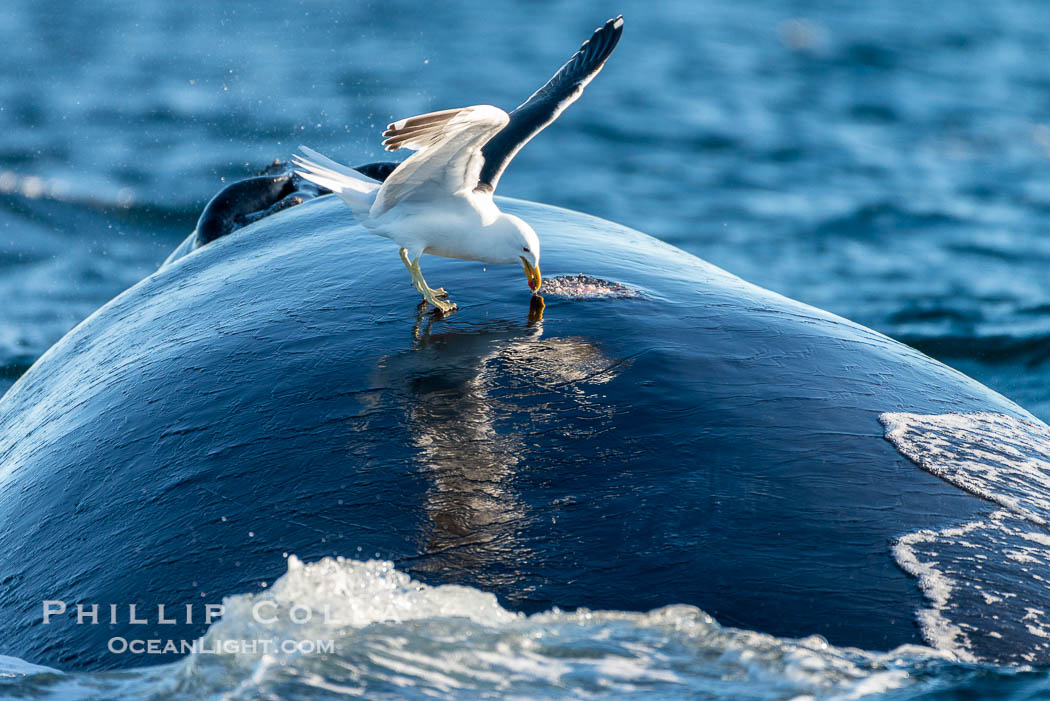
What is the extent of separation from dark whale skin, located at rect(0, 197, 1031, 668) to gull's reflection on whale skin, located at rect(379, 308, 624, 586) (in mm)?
11

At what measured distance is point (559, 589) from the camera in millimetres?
3721

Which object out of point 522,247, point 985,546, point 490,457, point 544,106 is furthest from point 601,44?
point 985,546

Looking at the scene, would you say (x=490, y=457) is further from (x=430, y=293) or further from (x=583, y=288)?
(x=583, y=288)

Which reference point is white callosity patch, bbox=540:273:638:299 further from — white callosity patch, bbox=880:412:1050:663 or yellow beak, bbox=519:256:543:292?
white callosity patch, bbox=880:412:1050:663

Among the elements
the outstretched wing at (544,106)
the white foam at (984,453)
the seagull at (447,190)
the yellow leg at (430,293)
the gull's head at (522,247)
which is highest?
the outstretched wing at (544,106)

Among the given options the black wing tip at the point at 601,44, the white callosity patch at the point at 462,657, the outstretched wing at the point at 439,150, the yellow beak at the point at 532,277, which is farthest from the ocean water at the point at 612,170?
the black wing tip at the point at 601,44

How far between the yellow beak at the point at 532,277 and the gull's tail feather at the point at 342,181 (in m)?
1.01

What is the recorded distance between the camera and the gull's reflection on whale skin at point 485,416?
3.89 m

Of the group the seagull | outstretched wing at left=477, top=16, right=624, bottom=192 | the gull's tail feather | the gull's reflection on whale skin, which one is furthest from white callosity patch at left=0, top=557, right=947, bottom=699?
outstretched wing at left=477, top=16, right=624, bottom=192

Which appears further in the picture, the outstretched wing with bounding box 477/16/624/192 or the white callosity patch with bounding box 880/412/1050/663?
the outstretched wing with bounding box 477/16/624/192

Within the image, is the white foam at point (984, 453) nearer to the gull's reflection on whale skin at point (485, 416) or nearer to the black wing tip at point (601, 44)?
the gull's reflection on whale skin at point (485, 416)

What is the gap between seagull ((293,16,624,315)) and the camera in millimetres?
5535

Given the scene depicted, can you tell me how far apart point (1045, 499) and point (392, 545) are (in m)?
2.48

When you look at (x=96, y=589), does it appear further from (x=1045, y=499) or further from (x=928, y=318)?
(x=928, y=318)
